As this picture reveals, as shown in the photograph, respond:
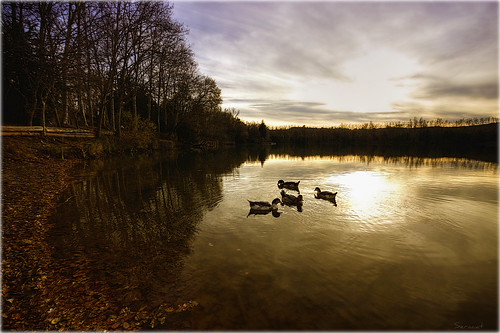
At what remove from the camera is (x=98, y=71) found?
2342 cm

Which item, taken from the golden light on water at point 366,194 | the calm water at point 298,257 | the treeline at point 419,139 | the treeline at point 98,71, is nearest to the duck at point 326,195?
the calm water at point 298,257

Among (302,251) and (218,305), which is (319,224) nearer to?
(302,251)

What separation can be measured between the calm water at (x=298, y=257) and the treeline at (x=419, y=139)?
71694mm

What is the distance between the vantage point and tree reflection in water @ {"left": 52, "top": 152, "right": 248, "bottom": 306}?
561 centimetres

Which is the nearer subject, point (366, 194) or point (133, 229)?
point (133, 229)

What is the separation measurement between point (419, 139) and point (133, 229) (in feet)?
426

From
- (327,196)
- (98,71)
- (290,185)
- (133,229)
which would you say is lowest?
(133,229)

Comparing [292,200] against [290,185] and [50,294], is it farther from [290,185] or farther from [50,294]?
[50,294]

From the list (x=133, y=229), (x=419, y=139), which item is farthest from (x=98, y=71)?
(x=419, y=139)

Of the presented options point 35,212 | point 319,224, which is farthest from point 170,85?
point 319,224

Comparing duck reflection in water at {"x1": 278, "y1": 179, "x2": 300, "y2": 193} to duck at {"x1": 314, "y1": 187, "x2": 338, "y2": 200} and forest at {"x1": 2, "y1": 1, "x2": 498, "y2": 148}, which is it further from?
forest at {"x1": 2, "y1": 1, "x2": 498, "y2": 148}

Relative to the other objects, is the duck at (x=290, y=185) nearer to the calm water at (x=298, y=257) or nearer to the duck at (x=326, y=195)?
the duck at (x=326, y=195)

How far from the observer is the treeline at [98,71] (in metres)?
10.7

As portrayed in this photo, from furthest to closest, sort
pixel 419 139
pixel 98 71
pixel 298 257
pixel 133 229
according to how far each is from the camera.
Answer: pixel 419 139 → pixel 98 71 → pixel 133 229 → pixel 298 257
